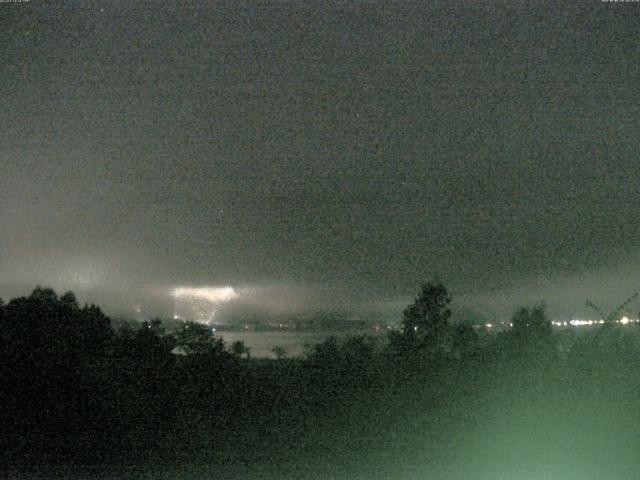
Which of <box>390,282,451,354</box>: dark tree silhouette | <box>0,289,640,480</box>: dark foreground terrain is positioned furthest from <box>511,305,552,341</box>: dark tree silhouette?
<box>390,282,451,354</box>: dark tree silhouette

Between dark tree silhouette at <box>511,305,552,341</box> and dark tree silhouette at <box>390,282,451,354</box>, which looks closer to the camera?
dark tree silhouette at <box>511,305,552,341</box>

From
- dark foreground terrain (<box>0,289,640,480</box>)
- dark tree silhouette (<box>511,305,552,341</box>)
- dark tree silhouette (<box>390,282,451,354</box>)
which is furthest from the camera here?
dark tree silhouette (<box>390,282,451,354</box>)

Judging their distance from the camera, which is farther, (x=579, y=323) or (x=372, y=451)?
(x=579, y=323)

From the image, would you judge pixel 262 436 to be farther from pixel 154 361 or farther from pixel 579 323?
pixel 579 323

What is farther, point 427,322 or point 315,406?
point 427,322

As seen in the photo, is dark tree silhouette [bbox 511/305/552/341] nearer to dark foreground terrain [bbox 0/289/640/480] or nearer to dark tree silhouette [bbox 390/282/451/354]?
dark foreground terrain [bbox 0/289/640/480]

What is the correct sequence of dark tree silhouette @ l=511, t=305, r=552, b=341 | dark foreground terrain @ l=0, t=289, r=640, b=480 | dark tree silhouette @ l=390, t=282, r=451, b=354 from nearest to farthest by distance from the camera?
dark foreground terrain @ l=0, t=289, r=640, b=480 → dark tree silhouette @ l=511, t=305, r=552, b=341 → dark tree silhouette @ l=390, t=282, r=451, b=354

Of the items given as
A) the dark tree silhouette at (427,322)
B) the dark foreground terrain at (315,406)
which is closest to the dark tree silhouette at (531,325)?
the dark foreground terrain at (315,406)

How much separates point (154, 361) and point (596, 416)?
8.47 meters

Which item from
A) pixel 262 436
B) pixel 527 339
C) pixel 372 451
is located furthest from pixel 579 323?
pixel 262 436

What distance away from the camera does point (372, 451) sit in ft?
40.7

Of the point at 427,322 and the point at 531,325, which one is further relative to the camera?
the point at 427,322

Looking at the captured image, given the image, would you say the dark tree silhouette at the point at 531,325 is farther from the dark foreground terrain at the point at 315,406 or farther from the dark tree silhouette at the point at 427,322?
the dark tree silhouette at the point at 427,322

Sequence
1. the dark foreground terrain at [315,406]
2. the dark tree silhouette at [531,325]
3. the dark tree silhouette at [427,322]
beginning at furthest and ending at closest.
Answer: the dark tree silhouette at [427,322], the dark tree silhouette at [531,325], the dark foreground terrain at [315,406]
